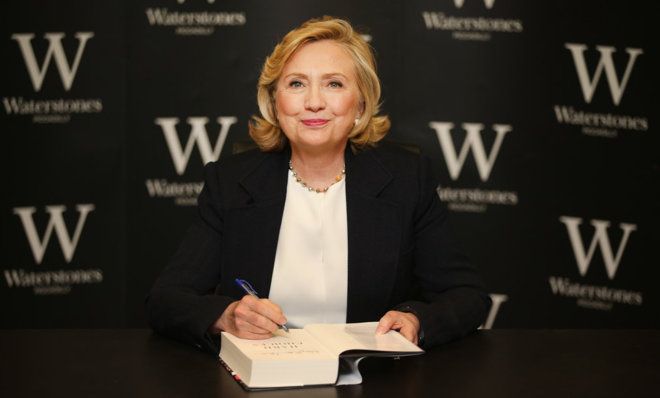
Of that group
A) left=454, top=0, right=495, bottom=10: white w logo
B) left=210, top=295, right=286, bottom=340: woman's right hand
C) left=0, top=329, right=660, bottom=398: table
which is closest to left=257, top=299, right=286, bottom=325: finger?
left=210, top=295, right=286, bottom=340: woman's right hand

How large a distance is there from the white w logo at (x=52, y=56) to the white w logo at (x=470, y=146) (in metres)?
1.85

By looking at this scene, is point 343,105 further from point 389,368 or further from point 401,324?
point 389,368

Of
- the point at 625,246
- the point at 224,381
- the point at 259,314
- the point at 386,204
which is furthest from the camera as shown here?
the point at 625,246

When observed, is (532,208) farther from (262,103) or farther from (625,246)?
(262,103)

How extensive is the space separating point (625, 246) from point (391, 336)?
2730 mm

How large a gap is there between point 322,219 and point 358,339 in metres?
0.76

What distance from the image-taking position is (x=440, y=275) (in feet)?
8.34

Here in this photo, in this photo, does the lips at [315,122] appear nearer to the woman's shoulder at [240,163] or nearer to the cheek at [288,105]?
the cheek at [288,105]

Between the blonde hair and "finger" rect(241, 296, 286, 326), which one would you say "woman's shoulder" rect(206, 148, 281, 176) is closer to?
the blonde hair

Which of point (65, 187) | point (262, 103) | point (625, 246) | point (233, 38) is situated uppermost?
point (233, 38)

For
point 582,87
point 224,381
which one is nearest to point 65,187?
point 582,87

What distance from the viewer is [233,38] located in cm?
453

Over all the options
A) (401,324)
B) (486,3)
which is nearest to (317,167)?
(401,324)

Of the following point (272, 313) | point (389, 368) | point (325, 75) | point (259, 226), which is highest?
point (325, 75)
